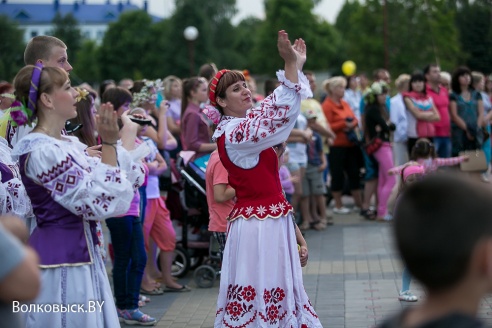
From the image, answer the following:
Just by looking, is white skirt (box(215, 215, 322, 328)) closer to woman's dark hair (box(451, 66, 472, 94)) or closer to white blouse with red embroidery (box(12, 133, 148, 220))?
white blouse with red embroidery (box(12, 133, 148, 220))

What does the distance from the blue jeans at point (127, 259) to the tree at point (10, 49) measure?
114 ft

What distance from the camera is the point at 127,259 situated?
25.0ft

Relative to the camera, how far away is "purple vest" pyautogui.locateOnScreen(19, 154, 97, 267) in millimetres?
4574

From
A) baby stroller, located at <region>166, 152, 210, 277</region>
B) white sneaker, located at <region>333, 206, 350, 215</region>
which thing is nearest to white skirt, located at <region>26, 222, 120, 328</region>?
baby stroller, located at <region>166, 152, 210, 277</region>

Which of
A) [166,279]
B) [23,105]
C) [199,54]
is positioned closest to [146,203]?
[166,279]

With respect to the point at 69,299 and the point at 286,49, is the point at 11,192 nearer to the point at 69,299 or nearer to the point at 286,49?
the point at 69,299

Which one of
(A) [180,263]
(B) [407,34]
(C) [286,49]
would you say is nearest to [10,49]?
(B) [407,34]

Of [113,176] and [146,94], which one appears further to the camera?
[146,94]

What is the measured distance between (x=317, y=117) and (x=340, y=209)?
2187 millimetres

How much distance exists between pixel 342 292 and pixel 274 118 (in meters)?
3.81

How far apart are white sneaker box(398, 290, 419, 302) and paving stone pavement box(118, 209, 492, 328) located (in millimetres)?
60

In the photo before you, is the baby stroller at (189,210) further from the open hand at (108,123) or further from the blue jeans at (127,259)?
the open hand at (108,123)

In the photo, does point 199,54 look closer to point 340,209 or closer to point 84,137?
point 340,209

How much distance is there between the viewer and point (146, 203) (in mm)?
8609
